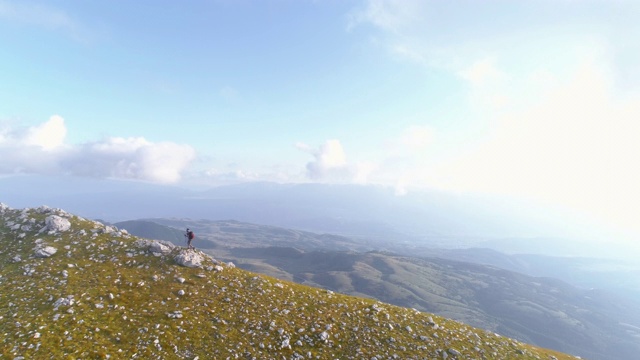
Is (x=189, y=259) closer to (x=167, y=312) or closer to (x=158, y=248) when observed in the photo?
(x=158, y=248)

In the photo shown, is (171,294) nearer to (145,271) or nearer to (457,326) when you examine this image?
(145,271)

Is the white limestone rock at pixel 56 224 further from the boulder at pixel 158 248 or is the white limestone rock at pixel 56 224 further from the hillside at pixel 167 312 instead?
the boulder at pixel 158 248

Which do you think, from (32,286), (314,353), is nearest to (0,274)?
(32,286)

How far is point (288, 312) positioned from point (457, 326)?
64.0 feet

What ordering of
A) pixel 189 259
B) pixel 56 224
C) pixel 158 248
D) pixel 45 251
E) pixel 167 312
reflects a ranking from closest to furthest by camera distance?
1. pixel 167 312
2. pixel 45 251
3. pixel 189 259
4. pixel 158 248
5. pixel 56 224

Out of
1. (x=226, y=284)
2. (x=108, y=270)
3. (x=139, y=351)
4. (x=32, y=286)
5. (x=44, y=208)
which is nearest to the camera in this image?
(x=139, y=351)

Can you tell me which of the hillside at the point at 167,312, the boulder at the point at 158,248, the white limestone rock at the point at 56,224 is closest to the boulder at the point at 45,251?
the hillside at the point at 167,312

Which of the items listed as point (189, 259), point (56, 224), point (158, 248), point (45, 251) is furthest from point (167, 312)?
point (56, 224)

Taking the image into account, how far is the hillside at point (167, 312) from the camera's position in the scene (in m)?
22.1

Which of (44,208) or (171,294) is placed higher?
(44,208)

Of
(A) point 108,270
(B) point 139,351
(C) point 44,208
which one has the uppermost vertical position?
(C) point 44,208

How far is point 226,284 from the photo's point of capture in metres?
32.6

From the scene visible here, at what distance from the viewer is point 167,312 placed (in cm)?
2602

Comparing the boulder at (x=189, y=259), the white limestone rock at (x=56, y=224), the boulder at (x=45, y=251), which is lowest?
the boulder at (x=45, y=251)
